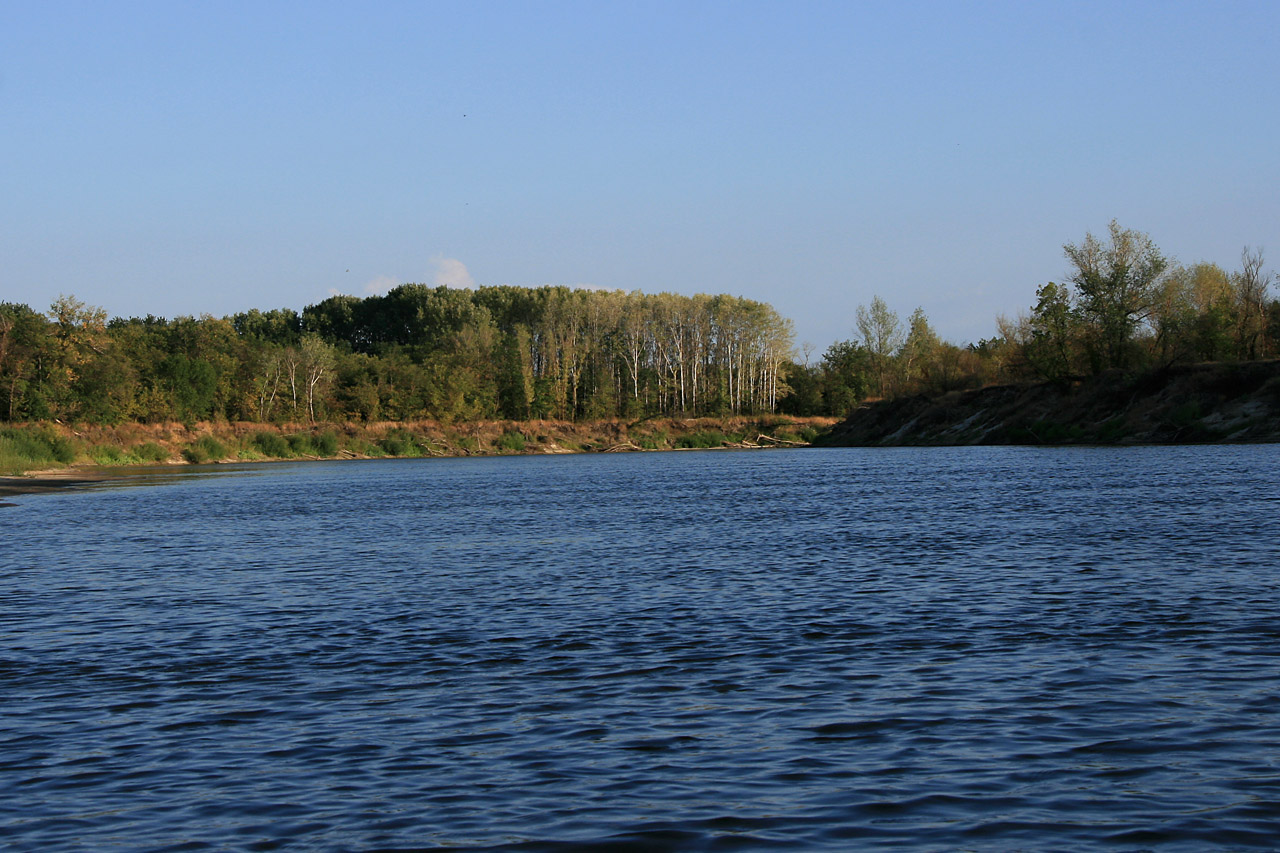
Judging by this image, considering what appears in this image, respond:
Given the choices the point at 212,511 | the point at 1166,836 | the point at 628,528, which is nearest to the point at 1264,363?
the point at 628,528

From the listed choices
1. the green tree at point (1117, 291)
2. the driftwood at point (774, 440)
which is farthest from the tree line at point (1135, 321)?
the driftwood at point (774, 440)

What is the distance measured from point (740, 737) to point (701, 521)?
2429 centimetres

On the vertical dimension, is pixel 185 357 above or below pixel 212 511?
Answer: above

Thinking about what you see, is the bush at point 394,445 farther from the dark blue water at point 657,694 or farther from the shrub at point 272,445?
the dark blue water at point 657,694

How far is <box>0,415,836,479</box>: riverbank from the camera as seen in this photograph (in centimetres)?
7838

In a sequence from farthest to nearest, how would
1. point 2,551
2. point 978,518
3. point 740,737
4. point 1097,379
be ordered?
point 1097,379, point 978,518, point 2,551, point 740,737

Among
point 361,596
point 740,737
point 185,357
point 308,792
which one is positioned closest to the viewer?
point 308,792

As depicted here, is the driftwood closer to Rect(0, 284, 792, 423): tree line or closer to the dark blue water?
Rect(0, 284, 792, 423): tree line

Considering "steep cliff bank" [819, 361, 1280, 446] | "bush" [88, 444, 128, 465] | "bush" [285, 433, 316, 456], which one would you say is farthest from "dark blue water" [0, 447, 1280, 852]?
"bush" [285, 433, 316, 456]

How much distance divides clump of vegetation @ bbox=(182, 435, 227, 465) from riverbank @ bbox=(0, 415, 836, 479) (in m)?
0.09

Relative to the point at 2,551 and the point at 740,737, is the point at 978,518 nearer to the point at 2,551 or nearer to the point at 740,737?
the point at 740,737

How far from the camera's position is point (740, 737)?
979cm

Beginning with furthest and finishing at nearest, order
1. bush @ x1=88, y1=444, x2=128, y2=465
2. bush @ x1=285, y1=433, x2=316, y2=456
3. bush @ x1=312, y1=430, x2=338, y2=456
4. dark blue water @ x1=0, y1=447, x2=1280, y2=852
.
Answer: bush @ x1=312, y1=430, x2=338, y2=456 < bush @ x1=285, y1=433, x2=316, y2=456 < bush @ x1=88, y1=444, x2=128, y2=465 < dark blue water @ x1=0, y1=447, x2=1280, y2=852

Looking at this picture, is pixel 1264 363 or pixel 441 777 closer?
pixel 441 777
